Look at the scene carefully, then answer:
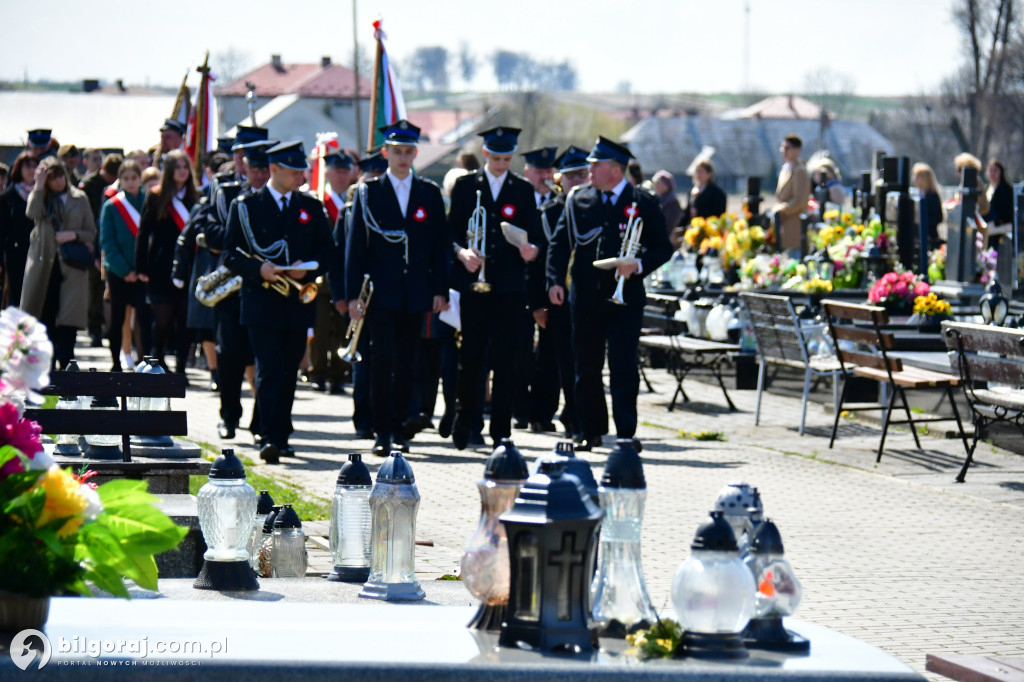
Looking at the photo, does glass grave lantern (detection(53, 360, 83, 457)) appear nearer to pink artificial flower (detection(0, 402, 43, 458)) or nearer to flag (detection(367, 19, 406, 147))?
pink artificial flower (detection(0, 402, 43, 458))

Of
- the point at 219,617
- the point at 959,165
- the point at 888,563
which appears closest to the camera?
the point at 219,617

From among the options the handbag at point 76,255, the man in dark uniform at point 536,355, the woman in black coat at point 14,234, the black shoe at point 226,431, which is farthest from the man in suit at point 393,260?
the woman in black coat at point 14,234

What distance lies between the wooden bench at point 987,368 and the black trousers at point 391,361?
3657 mm

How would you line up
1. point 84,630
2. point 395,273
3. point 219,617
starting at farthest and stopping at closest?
point 395,273 → point 219,617 → point 84,630

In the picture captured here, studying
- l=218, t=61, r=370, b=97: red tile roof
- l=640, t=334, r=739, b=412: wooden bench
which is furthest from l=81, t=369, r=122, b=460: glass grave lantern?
l=218, t=61, r=370, b=97: red tile roof

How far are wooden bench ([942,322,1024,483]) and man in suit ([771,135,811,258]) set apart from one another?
35.3 feet

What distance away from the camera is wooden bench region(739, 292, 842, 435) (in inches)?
534

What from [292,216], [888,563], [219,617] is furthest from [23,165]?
[219,617]

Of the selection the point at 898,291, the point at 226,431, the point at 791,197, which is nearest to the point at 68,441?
the point at 226,431

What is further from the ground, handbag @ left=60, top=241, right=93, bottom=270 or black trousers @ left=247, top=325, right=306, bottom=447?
handbag @ left=60, top=241, right=93, bottom=270

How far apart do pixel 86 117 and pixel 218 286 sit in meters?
65.8

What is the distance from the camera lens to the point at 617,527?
14.3ft

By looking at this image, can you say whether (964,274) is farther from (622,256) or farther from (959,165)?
(622,256)

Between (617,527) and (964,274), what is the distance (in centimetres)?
1440
